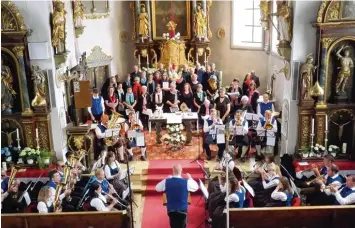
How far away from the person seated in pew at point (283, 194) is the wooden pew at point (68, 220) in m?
2.66

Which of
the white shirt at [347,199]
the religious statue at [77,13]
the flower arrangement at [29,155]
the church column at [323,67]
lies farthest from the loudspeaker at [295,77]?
the religious statue at [77,13]

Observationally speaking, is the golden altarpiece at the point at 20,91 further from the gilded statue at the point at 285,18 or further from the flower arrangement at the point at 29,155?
the gilded statue at the point at 285,18

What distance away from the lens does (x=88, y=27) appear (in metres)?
14.0

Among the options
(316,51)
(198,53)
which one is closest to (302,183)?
(316,51)

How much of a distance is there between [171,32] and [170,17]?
801 mm

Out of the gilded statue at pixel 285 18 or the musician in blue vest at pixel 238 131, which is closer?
the gilded statue at pixel 285 18

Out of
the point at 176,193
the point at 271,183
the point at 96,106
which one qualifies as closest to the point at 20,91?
the point at 96,106

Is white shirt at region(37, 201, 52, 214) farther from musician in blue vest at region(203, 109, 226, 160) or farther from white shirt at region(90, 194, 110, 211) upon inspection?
musician in blue vest at region(203, 109, 226, 160)

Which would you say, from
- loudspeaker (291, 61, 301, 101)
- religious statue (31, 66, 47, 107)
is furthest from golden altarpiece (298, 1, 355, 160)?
religious statue (31, 66, 47, 107)

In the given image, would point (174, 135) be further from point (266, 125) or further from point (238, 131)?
point (266, 125)

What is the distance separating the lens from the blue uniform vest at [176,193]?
21.5 feet

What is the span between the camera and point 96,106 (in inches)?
436

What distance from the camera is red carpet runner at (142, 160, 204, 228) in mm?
8102

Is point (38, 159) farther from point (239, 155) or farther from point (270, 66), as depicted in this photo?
point (270, 66)
